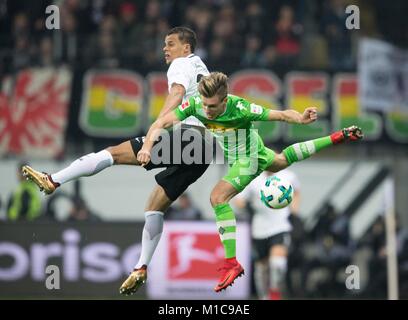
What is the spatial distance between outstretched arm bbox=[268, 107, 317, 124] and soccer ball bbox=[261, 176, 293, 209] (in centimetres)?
96

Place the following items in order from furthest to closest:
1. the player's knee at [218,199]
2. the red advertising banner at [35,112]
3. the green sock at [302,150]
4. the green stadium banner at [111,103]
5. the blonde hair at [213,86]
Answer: the green stadium banner at [111,103] → the red advertising banner at [35,112] → the green sock at [302,150] → the player's knee at [218,199] → the blonde hair at [213,86]

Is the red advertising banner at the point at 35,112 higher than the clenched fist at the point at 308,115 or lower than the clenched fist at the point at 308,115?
higher

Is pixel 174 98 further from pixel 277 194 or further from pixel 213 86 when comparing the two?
pixel 277 194

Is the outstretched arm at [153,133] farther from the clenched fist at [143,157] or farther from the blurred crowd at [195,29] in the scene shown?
the blurred crowd at [195,29]

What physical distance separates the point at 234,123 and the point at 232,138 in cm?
24

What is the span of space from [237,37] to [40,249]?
5820 mm

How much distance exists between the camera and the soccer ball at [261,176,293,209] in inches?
488

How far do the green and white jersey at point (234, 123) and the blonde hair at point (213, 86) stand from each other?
23 cm

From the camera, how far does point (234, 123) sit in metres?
11.8

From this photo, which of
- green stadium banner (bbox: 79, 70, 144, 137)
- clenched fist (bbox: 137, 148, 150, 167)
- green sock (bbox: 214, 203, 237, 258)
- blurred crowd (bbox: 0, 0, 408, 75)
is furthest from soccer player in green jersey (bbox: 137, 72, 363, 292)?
green stadium banner (bbox: 79, 70, 144, 137)

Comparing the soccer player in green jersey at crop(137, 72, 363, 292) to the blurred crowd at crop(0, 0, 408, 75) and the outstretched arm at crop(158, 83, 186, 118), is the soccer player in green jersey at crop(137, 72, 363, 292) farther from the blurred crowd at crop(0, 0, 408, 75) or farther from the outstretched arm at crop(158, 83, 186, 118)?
the blurred crowd at crop(0, 0, 408, 75)

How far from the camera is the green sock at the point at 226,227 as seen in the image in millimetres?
11914

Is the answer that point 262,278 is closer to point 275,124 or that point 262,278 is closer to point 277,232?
point 277,232

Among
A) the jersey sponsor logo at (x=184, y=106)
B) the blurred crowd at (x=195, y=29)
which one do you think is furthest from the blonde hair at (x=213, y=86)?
the blurred crowd at (x=195, y=29)
